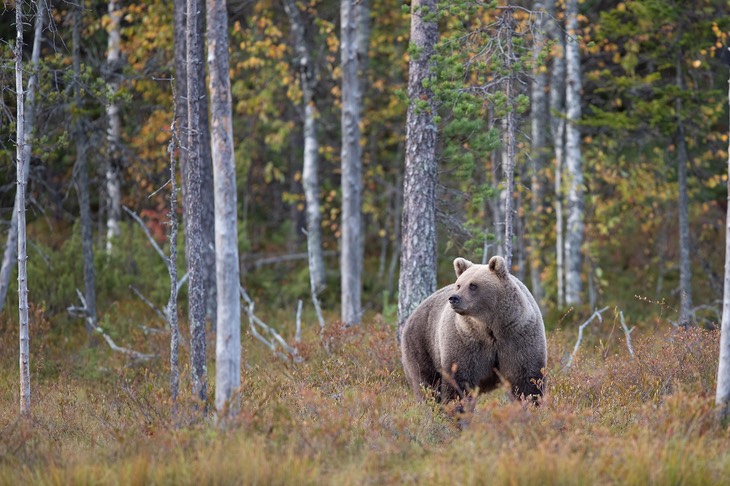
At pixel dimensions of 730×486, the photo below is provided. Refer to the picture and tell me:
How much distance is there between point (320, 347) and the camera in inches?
482

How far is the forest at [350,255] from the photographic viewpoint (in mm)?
6934

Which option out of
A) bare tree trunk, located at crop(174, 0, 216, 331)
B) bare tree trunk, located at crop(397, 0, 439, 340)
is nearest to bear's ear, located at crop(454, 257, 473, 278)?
bare tree trunk, located at crop(397, 0, 439, 340)

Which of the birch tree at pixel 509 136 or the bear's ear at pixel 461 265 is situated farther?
the birch tree at pixel 509 136

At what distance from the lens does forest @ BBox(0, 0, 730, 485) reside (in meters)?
6.93

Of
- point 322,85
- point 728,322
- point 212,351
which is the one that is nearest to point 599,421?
point 728,322

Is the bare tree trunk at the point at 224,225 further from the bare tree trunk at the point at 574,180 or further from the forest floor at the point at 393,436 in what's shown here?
the bare tree trunk at the point at 574,180

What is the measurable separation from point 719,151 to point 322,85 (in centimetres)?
1067

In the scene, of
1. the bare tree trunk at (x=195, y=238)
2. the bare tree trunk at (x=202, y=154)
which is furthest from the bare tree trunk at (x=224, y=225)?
the bare tree trunk at (x=202, y=154)

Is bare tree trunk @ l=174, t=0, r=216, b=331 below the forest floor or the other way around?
the other way around

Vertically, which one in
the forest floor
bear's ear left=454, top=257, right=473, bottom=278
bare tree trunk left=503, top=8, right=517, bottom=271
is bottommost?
the forest floor

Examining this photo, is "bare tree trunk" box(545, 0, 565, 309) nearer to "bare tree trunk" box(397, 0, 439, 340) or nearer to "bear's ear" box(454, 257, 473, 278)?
"bare tree trunk" box(397, 0, 439, 340)

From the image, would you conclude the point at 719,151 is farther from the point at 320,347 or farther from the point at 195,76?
the point at 195,76

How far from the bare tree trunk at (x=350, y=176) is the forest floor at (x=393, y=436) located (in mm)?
5006

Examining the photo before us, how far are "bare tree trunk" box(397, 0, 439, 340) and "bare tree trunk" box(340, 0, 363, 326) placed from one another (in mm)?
3832
